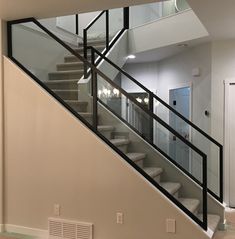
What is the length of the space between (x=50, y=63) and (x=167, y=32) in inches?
81.0

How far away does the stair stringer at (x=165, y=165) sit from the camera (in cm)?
419

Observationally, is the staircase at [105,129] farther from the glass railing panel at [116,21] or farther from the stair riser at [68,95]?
the glass railing panel at [116,21]

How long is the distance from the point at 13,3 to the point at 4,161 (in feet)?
6.61

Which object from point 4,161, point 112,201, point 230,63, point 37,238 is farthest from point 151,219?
point 230,63

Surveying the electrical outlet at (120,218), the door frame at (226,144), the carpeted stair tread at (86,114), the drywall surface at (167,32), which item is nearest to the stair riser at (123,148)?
the carpeted stair tread at (86,114)

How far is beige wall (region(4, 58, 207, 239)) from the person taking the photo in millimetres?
3596

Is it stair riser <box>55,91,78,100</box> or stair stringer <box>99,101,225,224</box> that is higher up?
stair riser <box>55,91,78,100</box>

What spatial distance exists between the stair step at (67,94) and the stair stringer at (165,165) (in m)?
0.47

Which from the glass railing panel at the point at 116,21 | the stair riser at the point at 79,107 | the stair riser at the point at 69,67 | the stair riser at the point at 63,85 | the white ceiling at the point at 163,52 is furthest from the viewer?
the glass railing panel at the point at 116,21

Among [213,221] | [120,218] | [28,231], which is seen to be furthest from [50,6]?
[213,221]

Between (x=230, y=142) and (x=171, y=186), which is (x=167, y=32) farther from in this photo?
(x=171, y=186)

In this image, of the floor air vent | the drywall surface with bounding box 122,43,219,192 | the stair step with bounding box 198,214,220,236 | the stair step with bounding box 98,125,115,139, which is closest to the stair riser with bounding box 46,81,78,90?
the stair step with bounding box 98,125,115,139

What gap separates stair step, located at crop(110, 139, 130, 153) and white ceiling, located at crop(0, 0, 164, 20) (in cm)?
161

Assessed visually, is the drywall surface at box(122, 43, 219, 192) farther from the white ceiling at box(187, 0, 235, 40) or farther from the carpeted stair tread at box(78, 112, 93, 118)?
the carpeted stair tread at box(78, 112, 93, 118)
